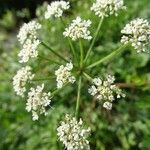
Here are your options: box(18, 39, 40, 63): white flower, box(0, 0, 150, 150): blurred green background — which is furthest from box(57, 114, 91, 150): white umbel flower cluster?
box(0, 0, 150, 150): blurred green background

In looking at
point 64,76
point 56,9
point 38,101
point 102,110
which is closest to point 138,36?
point 64,76

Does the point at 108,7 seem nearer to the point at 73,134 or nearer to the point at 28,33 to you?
the point at 28,33

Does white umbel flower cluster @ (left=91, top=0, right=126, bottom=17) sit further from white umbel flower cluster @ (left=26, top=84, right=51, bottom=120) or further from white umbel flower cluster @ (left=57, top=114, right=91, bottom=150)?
white umbel flower cluster @ (left=57, top=114, right=91, bottom=150)

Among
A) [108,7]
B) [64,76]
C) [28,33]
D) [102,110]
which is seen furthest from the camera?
[102,110]

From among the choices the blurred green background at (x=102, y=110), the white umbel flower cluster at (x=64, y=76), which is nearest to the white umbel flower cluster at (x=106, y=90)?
the white umbel flower cluster at (x=64, y=76)

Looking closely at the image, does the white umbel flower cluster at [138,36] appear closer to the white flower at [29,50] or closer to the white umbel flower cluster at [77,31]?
the white umbel flower cluster at [77,31]

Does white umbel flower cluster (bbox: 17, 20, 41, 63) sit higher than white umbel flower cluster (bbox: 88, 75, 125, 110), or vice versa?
white umbel flower cluster (bbox: 17, 20, 41, 63)
